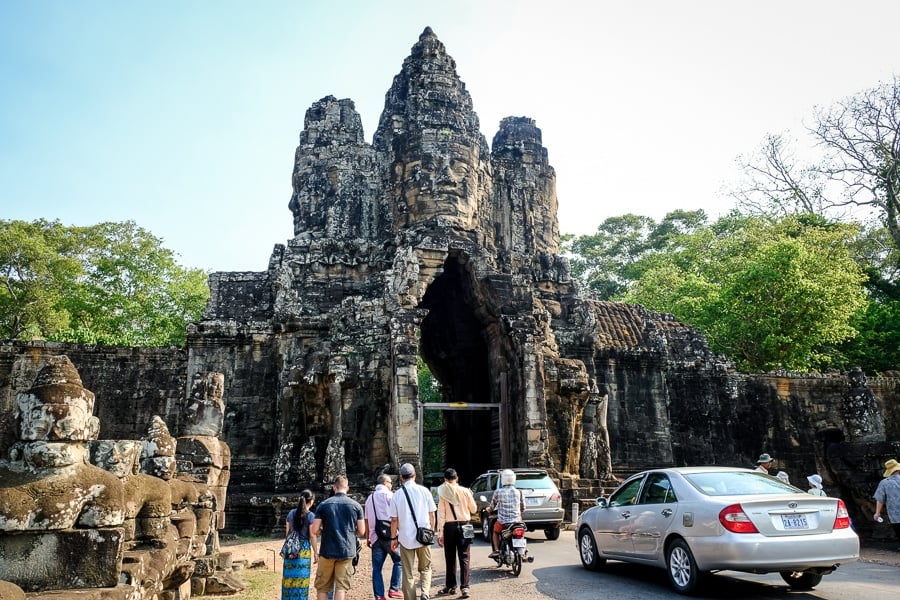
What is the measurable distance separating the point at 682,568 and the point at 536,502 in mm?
5432

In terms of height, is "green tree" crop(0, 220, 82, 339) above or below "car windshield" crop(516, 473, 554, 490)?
above

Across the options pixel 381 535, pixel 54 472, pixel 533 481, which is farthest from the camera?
pixel 533 481

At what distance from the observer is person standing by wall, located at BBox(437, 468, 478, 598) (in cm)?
779

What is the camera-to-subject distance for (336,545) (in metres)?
6.54

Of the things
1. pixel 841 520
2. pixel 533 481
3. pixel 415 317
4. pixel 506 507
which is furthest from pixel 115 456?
pixel 415 317

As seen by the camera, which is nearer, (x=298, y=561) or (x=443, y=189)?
(x=298, y=561)

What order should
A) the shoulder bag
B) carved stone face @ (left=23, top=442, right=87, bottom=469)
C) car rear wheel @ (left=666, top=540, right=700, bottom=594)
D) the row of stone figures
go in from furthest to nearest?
the shoulder bag
car rear wheel @ (left=666, top=540, right=700, bottom=594)
carved stone face @ (left=23, top=442, right=87, bottom=469)
the row of stone figures

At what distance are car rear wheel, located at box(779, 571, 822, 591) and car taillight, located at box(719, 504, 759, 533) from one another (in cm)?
120

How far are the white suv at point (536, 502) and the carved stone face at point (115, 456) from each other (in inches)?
305

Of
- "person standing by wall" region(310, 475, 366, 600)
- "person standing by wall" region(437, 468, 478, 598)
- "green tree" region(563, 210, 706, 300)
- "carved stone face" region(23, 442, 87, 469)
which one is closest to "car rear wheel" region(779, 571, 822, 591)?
"person standing by wall" region(437, 468, 478, 598)

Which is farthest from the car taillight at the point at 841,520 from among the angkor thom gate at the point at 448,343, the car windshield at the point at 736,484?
the angkor thom gate at the point at 448,343

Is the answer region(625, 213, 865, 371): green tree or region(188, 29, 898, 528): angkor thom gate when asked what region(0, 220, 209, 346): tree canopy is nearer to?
region(188, 29, 898, 528): angkor thom gate

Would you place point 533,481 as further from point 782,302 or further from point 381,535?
point 782,302

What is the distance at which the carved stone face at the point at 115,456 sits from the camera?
201 inches
